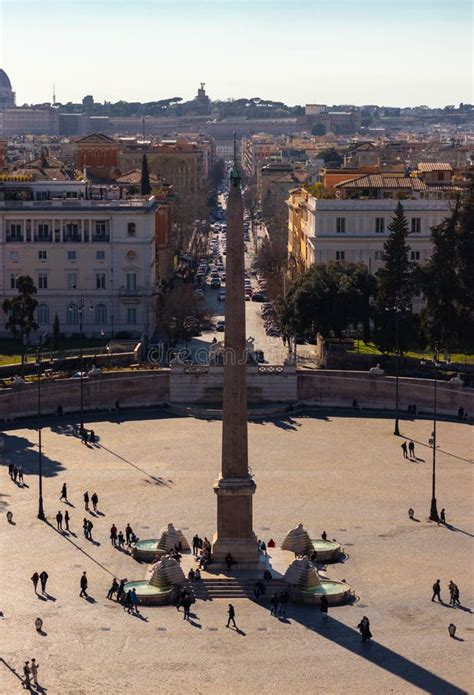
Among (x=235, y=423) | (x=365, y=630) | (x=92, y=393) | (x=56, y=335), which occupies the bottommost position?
(x=92, y=393)

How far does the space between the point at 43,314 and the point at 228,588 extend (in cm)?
4233

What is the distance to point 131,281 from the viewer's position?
280 ft

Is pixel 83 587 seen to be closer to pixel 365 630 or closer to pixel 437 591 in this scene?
pixel 365 630

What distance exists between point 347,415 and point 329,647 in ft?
95.4

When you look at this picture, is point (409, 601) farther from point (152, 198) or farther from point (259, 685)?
point (152, 198)

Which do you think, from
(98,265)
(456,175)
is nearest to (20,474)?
→ (98,265)

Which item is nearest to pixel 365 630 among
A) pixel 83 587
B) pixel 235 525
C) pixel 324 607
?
pixel 324 607

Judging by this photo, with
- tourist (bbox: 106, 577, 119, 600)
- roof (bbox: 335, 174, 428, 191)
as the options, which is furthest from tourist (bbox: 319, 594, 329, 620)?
roof (bbox: 335, 174, 428, 191)

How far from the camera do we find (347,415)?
6788 cm

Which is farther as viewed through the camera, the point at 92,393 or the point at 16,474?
the point at 92,393

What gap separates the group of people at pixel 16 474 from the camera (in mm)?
Result: 55156

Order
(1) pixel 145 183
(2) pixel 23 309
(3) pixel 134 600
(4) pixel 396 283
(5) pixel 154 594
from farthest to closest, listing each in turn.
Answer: (1) pixel 145 183 → (4) pixel 396 283 → (2) pixel 23 309 → (5) pixel 154 594 → (3) pixel 134 600

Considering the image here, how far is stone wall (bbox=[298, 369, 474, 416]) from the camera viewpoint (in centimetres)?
6781

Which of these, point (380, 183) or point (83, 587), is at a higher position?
point (380, 183)
